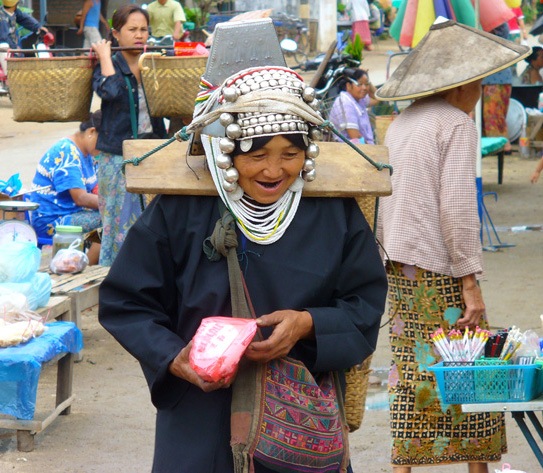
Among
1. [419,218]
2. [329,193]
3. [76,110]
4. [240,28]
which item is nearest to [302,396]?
[329,193]

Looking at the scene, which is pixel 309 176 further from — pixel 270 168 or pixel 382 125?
pixel 382 125

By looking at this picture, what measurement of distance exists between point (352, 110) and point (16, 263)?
18.4 ft

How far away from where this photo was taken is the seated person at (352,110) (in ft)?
31.6

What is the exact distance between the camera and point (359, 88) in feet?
32.7

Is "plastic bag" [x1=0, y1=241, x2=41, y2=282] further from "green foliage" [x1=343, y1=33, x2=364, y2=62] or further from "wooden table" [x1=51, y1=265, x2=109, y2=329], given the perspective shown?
"green foliage" [x1=343, y1=33, x2=364, y2=62]

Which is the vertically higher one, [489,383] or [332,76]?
[489,383]

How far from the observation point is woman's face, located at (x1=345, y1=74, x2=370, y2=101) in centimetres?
993

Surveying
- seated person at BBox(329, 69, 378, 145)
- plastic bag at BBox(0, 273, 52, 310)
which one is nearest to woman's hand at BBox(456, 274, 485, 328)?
plastic bag at BBox(0, 273, 52, 310)

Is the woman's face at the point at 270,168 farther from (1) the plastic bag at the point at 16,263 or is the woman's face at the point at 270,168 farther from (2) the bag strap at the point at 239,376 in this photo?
(1) the plastic bag at the point at 16,263

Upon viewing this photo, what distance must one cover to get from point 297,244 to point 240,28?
67 centimetres

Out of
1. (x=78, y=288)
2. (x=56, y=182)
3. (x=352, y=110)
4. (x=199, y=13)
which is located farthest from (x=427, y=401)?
(x=199, y=13)

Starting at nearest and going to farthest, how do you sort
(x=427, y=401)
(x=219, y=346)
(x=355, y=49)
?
1. (x=219, y=346)
2. (x=427, y=401)
3. (x=355, y=49)

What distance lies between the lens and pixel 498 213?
33.8 feet

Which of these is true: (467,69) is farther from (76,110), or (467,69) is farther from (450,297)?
(76,110)
